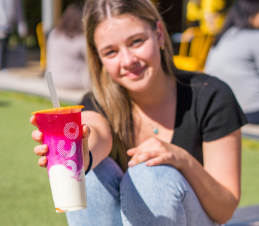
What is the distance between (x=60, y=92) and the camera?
6.24 metres

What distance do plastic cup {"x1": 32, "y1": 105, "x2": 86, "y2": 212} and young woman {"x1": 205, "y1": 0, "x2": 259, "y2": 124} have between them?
291cm

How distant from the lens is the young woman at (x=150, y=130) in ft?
4.83

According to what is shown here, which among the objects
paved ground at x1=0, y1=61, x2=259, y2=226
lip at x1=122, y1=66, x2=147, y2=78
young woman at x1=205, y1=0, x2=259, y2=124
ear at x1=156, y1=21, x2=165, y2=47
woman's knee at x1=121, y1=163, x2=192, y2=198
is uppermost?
ear at x1=156, y1=21, x2=165, y2=47

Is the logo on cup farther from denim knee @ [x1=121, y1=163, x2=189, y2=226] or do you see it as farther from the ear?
the ear

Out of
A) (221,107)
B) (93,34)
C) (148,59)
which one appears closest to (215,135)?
(221,107)

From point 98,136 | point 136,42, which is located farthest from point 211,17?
point 98,136

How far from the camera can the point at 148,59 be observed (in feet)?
5.78

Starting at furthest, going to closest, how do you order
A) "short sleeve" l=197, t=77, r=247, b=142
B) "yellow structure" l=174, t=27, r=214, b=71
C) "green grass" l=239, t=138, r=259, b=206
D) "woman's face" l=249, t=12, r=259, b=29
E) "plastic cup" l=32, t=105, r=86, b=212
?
1. "yellow structure" l=174, t=27, r=214, b=71
2. "woman's face" l=249, t=12, r=259, b=29
3. "green grass" l=239, t=138, r=259, b=206
4. "short sleeve" l=197, t=77, r=247, b=142
5. "plastic cup" l=32, t=105, r=86, b=212

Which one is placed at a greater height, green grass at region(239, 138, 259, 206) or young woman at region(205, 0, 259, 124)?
young woman at region(205, 0, 259, 124)

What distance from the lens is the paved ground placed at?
2023 millimetres

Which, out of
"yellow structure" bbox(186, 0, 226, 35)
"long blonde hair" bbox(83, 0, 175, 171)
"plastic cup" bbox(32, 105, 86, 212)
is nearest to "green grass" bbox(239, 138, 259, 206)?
"long blonde hair" bbox(83, 0, 175, 171)

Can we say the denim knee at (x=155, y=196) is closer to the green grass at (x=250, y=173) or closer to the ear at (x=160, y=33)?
the ear at (x=160, y=33)

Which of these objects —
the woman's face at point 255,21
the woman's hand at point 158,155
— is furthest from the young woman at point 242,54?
the woman's hand at point 158,155

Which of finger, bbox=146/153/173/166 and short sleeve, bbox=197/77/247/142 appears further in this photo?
short sleeve, bbox=197/77/247/142
